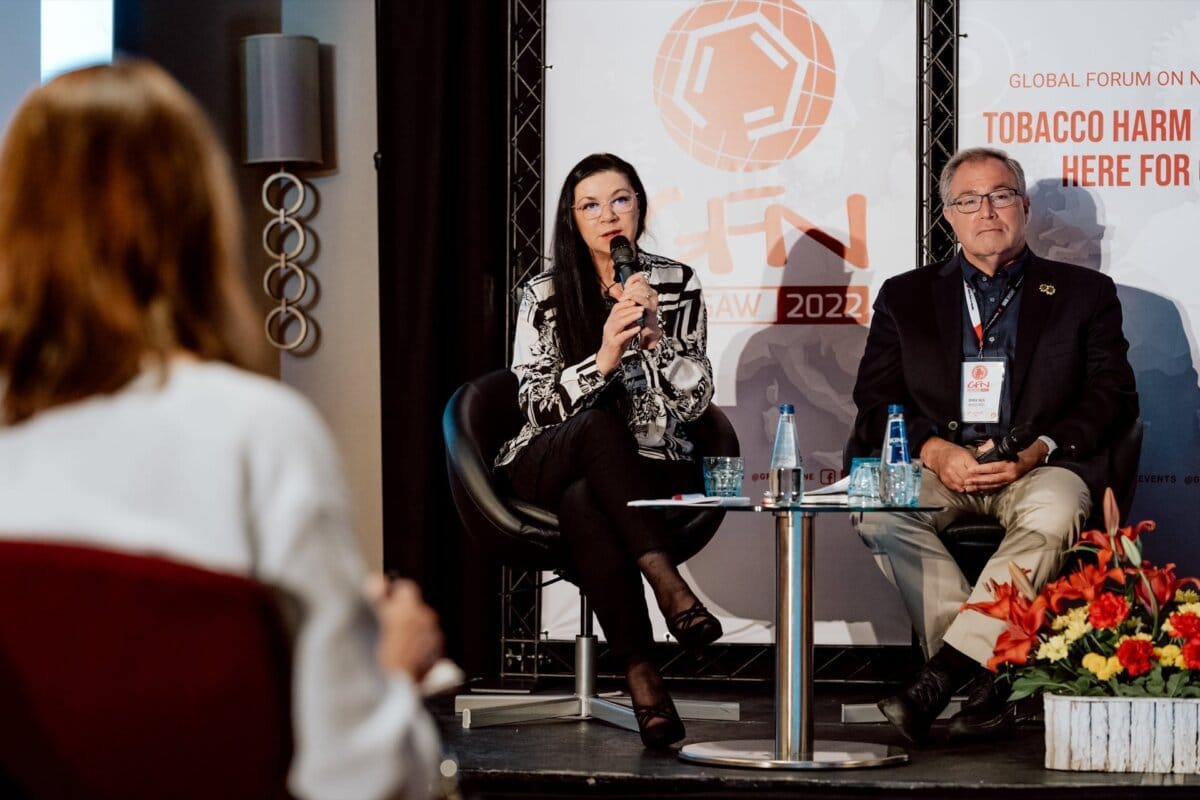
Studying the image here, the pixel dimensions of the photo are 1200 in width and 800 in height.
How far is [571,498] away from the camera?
372 centimetres

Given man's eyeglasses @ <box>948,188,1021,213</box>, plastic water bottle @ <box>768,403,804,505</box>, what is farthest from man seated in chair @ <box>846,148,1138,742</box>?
plastic water bottle @ <box>768,403,804,505</box>

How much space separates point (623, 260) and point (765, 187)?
133 cm

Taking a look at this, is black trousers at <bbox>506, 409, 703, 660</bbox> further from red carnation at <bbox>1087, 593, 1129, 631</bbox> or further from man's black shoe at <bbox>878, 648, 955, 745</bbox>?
red carnation at <bbox>1087, 593, 1129, 631</bbox>

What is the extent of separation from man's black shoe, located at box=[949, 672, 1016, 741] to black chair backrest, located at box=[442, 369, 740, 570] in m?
0.75

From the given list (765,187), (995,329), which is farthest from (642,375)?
(765,187)

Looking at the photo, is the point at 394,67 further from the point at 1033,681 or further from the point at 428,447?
the point at 1033,681

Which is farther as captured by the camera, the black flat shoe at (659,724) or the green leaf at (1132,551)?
the black flat shoe at (659,724)

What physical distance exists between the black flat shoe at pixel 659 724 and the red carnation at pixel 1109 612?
93cm

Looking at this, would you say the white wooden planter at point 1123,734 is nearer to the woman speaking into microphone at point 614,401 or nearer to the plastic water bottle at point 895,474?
the plastic water bottle at point 895,474

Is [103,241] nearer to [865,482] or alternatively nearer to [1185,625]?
[865,482]

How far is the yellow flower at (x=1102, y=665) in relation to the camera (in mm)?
3271

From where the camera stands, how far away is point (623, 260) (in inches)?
152

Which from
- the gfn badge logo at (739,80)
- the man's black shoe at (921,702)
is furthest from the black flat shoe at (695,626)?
the gfn badge logo at (739,80)

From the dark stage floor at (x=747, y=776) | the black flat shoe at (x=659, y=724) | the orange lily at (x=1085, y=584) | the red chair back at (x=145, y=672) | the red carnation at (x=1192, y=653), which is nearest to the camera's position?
the red chair back at (x=145, y=672)
